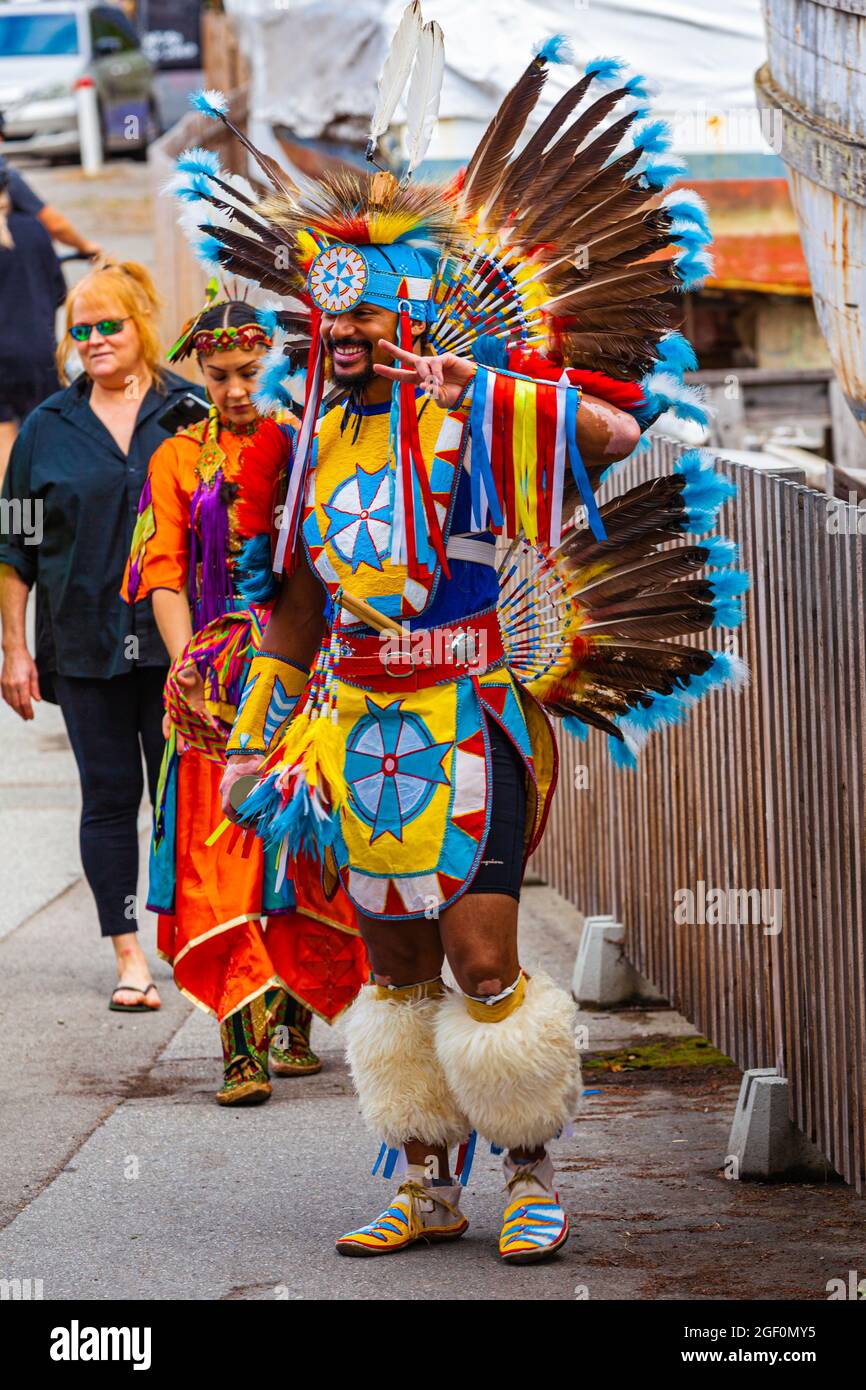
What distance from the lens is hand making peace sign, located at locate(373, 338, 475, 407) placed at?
146 inches

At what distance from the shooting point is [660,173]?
3973mm

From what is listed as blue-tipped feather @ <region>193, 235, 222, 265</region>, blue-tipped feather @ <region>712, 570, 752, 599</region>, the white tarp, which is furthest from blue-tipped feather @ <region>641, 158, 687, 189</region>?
the white tarp

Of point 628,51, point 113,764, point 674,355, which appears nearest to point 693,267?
point 674,355

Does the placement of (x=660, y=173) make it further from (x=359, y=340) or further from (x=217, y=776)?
(x=217, y=776)

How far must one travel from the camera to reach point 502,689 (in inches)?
160

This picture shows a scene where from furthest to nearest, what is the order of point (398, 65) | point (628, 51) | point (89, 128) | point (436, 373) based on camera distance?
point (89, 128) → point (628, 51) → point (398, 65) → point (436, 373)

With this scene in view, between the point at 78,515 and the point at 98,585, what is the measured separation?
0.75 ft

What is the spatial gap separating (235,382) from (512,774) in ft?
5.88

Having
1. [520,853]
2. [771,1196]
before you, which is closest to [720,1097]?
[771,1196]

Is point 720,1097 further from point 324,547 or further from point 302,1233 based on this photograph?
point 324,547

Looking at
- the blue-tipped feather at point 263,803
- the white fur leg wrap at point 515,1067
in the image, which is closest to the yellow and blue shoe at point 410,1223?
the white fur leg wrap at point 515,1067

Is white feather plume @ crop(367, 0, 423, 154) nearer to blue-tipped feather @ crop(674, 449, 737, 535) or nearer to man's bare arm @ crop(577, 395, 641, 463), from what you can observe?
man's bare arm @ crop(577, 395, 641, 463)

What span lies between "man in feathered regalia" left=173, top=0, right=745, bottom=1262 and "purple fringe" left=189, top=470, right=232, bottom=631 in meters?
1.24

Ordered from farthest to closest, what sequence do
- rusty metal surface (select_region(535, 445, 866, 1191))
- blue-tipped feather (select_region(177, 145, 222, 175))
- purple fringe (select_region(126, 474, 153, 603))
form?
1. purple fringe (select_region(126, 474, 153, 603))
2. blue-tipped feather (select_region(177, 145, 222, 175))
3. rusty metal surface (select_region(535, 445, 866, 1191))
